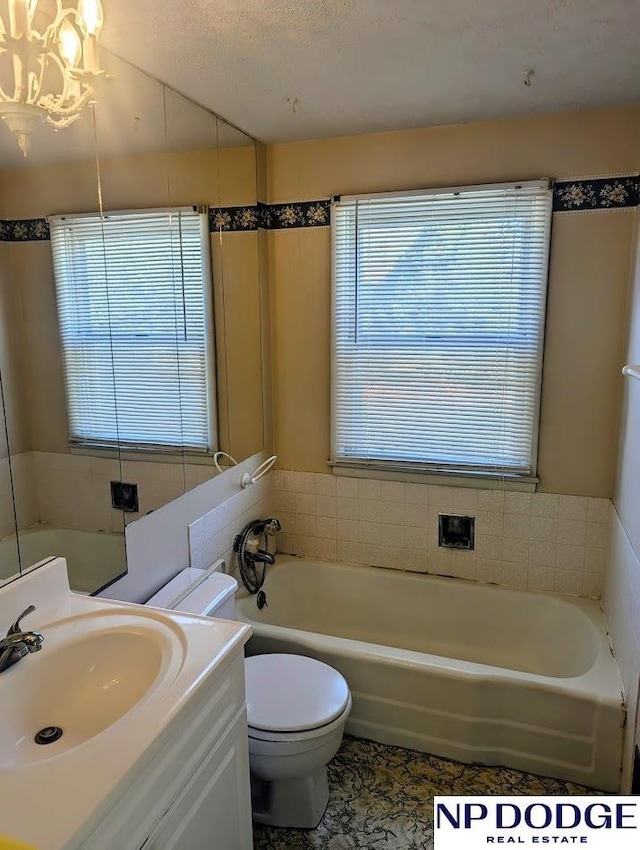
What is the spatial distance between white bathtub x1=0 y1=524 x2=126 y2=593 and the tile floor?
1.02 metres

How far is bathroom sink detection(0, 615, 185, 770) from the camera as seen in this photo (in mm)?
1261

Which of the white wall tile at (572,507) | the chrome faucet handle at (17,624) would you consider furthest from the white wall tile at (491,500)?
the chrome faucet handle at (17,624)

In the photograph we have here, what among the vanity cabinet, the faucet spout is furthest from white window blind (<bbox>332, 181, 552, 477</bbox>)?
the vanity cabinet

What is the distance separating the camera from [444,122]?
2477 mm

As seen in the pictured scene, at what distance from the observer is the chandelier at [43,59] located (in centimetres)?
131

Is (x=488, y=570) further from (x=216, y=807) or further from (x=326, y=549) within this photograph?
(x=216, y=807)

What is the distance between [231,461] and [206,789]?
1.51 meters

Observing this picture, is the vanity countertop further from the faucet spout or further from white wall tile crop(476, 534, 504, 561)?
white wall tile crop(476, 534, 504, 561)

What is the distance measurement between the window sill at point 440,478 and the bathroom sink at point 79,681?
1.56m

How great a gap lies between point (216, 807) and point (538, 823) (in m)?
0.94

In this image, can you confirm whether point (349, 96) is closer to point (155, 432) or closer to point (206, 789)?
point (155, 432)

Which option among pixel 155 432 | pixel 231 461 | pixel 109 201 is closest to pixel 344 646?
pixel 231 461

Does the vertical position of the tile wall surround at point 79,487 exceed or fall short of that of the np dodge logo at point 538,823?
it exceeds it

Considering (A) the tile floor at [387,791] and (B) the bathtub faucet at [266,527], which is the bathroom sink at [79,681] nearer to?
(A) the tile floor at [387,791]
